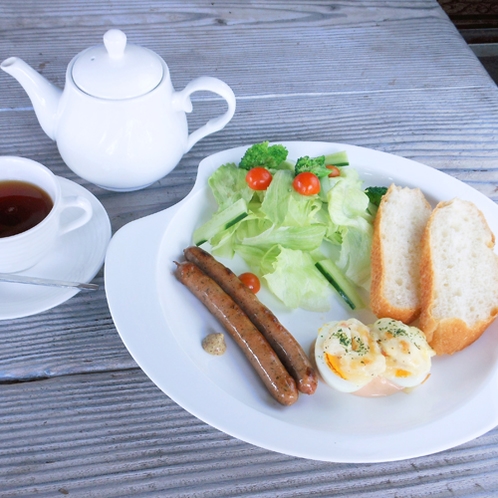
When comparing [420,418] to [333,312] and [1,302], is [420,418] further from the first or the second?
[1,302]

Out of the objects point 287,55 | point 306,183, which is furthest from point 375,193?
point 287,55

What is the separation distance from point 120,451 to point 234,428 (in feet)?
1.09

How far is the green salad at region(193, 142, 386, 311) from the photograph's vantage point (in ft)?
5.97

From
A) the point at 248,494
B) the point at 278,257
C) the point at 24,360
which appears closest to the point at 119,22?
the point at 278,257

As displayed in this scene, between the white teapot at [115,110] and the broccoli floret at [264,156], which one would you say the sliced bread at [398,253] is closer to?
the broccoli floret at [264,156]

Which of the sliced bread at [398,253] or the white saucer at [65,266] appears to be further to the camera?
the sliced bread at [398,253]

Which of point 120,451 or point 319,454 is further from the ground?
point 319,454

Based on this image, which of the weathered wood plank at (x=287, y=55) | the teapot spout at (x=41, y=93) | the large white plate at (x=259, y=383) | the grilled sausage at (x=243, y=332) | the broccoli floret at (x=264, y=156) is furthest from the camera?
the weathered wood plank at (x=287, y=55)

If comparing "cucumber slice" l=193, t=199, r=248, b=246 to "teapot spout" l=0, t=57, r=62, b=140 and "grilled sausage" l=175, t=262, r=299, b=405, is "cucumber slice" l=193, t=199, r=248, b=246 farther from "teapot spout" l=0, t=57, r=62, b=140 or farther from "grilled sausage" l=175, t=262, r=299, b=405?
"teapot spout" l=0, t=57, r=62, b=140

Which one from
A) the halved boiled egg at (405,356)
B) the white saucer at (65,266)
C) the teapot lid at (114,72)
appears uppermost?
the teapot lid at (114,72)

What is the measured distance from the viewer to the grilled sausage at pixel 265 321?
4.69 feet

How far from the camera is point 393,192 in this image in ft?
6.36

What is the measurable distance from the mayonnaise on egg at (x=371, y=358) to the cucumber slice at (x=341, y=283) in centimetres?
26

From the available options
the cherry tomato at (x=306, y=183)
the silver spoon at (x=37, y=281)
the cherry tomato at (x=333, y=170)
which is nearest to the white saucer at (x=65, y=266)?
the silver spoon at (x=37, y=281)
